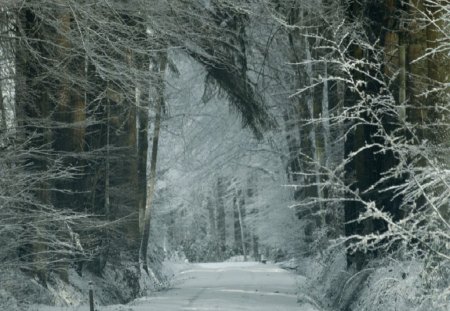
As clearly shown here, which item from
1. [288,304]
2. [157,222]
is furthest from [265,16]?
[157,222]

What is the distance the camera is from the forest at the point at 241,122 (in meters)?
10.2

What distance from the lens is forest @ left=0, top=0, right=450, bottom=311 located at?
10.2 metres

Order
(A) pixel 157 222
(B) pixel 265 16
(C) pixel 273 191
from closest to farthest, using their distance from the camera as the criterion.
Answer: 1. (B) pixel 265 16
2. (C) pixel 273 191
3. (A) pixel 157 222

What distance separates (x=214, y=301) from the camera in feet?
65.8

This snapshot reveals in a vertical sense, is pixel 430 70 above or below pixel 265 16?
below

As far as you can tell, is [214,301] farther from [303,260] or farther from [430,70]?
[303,260]

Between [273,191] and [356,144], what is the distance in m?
21.1

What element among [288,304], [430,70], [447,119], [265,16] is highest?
[265,16]

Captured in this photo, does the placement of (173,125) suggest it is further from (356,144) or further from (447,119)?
(447,119)

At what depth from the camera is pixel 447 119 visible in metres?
12.2

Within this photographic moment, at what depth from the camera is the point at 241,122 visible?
19578mm

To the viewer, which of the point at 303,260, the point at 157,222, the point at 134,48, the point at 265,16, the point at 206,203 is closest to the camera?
the point at 134,48

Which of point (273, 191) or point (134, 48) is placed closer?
point (134, 48)

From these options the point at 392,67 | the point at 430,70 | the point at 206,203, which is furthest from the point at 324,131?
the point at 206,203
